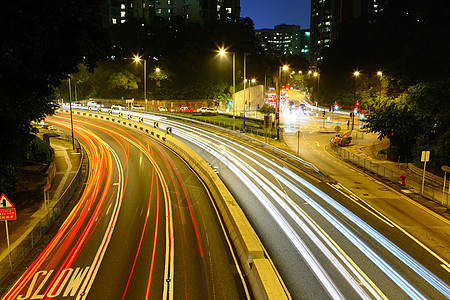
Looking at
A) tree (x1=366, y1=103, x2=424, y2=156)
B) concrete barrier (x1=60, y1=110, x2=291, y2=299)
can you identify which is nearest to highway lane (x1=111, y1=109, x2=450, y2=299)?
concrete barrier (x1=60, y1=110, x2=291, y2=299)

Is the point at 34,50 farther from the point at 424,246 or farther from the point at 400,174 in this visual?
the point at 400,174

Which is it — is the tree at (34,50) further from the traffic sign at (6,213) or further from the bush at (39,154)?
the bush at (39,154)

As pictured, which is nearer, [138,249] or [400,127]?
[138,249]

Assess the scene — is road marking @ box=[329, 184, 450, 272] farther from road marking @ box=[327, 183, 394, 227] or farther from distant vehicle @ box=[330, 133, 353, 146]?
distant vehicle @ box=[330, 133, 353, 146]

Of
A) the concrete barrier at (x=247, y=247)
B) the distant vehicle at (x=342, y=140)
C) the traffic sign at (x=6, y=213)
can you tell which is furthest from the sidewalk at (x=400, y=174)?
the traffic sign at (x=6, y=213)

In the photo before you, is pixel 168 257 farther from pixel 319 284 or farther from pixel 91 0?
pixel 91 0

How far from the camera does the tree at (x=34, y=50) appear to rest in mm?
13023

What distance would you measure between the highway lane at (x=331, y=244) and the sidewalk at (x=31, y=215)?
9.89m

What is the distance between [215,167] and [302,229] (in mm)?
14122

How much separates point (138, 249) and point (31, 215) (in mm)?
8249

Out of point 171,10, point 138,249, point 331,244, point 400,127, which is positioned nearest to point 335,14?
point 171,10

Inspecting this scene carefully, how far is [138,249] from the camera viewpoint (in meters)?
14.4

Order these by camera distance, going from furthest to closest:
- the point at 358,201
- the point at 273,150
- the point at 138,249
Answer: the point at 273,150
the point at 358,201
the point at 138,249

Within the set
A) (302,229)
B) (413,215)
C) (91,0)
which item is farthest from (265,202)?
(91,0)
